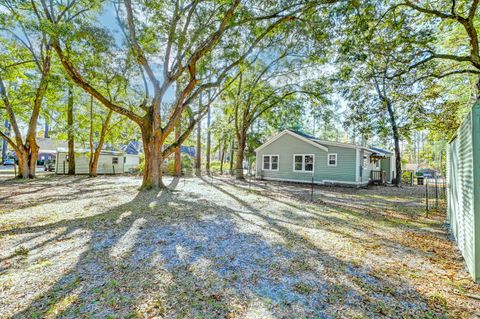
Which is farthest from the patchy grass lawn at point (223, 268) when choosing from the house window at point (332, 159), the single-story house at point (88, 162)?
the single-story house at point (88, 162)

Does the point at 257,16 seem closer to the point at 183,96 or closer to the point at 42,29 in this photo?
the point at 183,96

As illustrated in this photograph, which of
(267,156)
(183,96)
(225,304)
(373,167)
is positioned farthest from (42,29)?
(373,167)

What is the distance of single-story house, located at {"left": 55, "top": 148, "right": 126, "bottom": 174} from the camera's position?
63.9 feet

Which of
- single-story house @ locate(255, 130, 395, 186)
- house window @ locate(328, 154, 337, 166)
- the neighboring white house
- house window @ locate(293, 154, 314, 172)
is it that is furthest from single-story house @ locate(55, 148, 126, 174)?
house window @ locate(328, 154, 337, 166)

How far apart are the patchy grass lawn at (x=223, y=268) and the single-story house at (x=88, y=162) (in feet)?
54.3

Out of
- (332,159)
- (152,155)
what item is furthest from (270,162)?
(152,155)

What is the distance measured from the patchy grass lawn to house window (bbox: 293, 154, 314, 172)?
961cm

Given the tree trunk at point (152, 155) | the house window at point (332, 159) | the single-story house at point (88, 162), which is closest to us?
the tree trunk at point (152, 155)

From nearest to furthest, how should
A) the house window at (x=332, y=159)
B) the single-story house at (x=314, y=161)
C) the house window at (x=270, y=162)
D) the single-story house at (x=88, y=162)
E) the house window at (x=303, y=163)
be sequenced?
the single-story house at (x=314, y=161) < the house window at (x=332, y=159) < the house window at (x=303, y=163) < the house window at (x=270, y=162) < the single-story house at (x=88, y=162)

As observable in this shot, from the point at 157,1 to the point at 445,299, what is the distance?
10.3m

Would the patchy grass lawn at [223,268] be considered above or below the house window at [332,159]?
below

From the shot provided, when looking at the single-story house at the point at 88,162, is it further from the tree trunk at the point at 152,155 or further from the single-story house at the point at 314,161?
the single-story house at the point at 314,161

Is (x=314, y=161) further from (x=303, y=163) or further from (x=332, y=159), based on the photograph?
(x=332, y=159)

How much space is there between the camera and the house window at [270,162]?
17.2 metres
